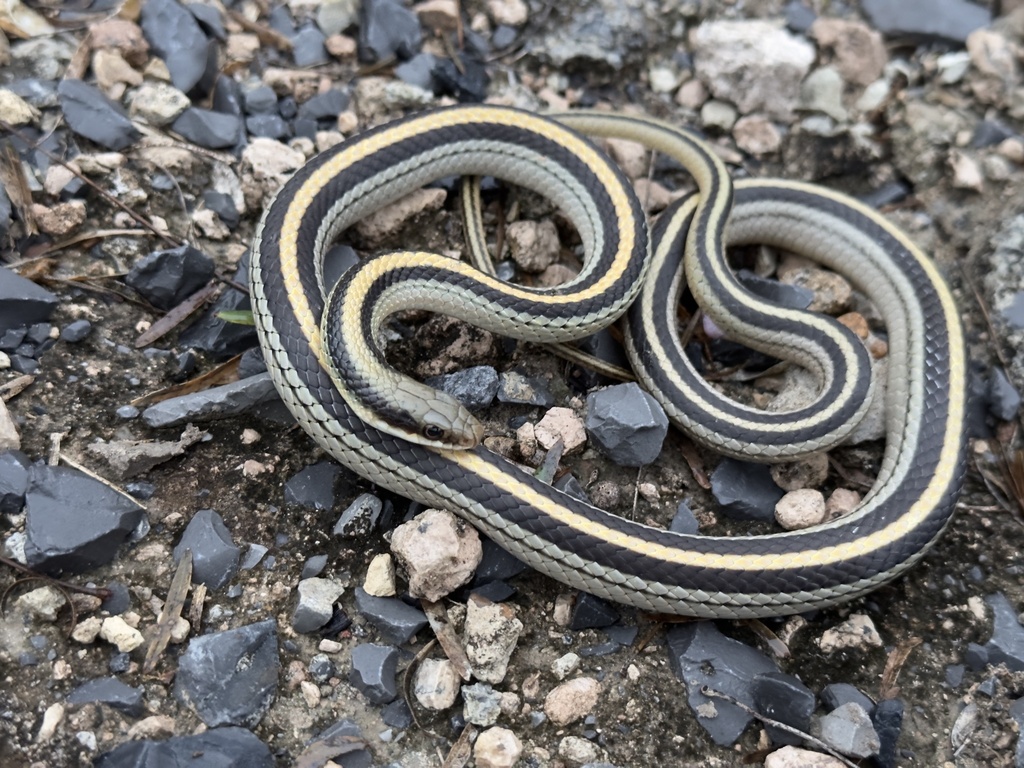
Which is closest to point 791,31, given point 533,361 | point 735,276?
point 735,276

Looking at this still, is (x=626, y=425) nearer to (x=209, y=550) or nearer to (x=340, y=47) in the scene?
(x=209, y=550)

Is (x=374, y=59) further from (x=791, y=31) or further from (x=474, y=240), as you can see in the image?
(x=791, y=31)

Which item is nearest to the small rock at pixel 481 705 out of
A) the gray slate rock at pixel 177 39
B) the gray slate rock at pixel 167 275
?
the gray slate rock at pixel 167 275

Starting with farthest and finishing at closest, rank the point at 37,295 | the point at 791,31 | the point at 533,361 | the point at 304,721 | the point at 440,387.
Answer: the point at 791,31 < the point at 533,361 < the point at 440,387 < the point at 37,295 < the point at 304,721

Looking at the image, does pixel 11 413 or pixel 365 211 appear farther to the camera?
pixel 365 211

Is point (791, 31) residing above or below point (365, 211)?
above
